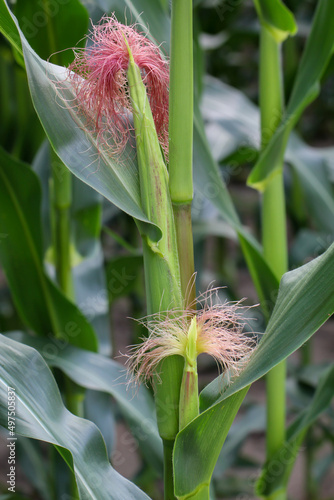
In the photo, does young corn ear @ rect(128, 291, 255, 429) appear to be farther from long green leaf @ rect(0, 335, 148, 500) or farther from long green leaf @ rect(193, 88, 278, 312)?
long green leaf @ rect(193, 88, 278, 312)

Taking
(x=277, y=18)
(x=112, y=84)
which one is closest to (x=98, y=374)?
(x=112, y=84)

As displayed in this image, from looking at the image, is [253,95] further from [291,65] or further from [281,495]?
[281,495]

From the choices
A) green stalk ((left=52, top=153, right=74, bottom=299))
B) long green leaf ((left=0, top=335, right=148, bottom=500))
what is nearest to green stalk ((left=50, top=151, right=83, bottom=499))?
green stalk ((left=52, top=153, right=74, bottom=299))

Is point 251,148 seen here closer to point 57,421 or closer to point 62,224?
point 62,224

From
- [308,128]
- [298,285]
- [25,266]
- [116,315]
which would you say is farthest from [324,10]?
[116,315]

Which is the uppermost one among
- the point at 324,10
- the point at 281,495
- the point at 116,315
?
the point at 324,10

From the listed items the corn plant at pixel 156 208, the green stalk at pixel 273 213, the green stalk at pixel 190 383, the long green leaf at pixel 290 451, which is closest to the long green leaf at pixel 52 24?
the corn plant at pixel 156 208

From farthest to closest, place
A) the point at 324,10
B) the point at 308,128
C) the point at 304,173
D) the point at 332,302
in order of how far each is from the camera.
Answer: the point at 308,128, the point at 304,173, the point at 324,10, the point at 332,302
